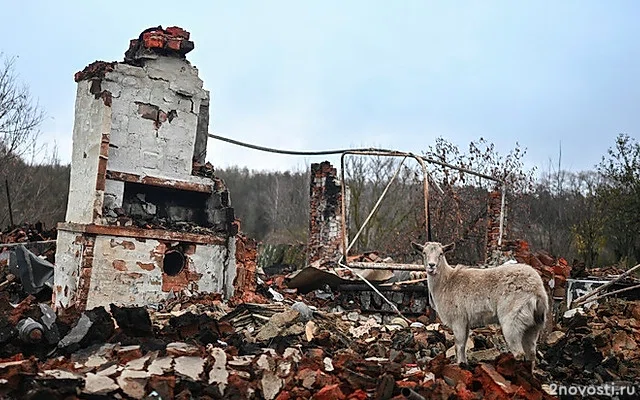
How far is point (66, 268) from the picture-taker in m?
12.2

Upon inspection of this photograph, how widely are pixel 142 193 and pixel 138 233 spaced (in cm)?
111

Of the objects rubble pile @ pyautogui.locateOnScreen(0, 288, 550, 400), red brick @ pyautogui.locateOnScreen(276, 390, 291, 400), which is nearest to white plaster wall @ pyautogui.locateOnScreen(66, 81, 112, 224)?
rubble pile @ pyautogui.locateOnScreen(0, 288, 550, 400)

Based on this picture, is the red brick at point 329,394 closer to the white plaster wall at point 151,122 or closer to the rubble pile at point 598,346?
the rubble pile at point 598,346

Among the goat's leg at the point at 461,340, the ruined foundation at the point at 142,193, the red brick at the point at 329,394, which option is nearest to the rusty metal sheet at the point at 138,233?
the ruined foundation at the point at 142,193

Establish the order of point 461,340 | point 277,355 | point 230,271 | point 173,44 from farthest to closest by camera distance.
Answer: point 230,271
point 173,44
point 461,340
point 277,355

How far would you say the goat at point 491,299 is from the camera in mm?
7832

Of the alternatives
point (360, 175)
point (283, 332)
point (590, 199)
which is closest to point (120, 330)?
point (283, 332)

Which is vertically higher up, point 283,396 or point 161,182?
point 161,182

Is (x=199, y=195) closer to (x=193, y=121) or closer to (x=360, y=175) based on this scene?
(x=193, y=121)

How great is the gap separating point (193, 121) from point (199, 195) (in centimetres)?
151

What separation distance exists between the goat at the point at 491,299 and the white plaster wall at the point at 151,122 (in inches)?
229

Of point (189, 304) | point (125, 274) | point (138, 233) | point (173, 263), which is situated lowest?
point (189, 304)

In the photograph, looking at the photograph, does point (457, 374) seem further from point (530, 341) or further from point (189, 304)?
point (189, 304)

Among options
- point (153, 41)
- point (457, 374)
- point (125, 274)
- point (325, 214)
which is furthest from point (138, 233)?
point (457, 374)
